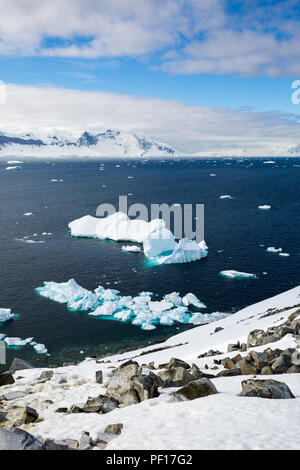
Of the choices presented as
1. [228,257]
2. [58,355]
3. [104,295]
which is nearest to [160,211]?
[228,257]

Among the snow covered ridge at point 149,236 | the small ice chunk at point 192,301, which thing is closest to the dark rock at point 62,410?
the small ice chunk at point 192,301

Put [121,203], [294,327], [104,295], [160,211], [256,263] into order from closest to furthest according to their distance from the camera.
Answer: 1. [294,327]
2. [104,295]
3. [256,263]
4. [160,211]
5. [121,203]

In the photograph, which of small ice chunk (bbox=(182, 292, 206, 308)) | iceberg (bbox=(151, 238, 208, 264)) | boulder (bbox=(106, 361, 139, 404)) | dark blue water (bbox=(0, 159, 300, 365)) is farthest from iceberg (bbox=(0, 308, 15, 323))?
boulder (bbox=(106, 361, 139, 404))

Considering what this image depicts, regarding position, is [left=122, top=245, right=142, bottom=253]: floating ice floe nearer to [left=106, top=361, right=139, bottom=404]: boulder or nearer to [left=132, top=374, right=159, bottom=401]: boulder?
[left=106, top=361, right=139, bottom=404]: boulder

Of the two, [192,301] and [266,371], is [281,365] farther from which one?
[192,301]
